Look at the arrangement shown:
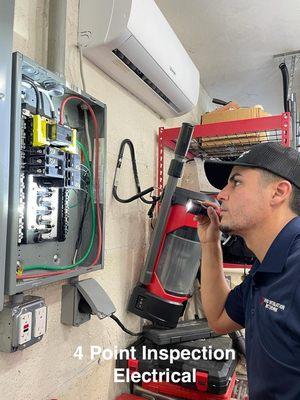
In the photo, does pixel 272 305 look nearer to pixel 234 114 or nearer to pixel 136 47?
pixel 136 47

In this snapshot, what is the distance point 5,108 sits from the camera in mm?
712

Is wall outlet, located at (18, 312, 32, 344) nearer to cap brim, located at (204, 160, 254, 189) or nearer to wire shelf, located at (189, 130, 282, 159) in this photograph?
cap brim, located at (204, 160, 254, 189)

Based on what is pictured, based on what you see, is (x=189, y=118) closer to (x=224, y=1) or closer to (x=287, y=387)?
(x=224, y=1)

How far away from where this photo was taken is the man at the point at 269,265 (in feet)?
2.66

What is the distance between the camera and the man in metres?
0.81

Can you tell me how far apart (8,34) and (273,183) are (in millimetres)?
819

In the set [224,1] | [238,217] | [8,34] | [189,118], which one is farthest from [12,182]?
[189,118]

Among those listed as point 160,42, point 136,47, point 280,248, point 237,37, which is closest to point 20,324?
point 280,248

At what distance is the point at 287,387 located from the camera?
0.80 meters

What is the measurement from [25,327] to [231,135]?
4.70 ft

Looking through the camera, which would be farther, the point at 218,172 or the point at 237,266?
the point at 237,266

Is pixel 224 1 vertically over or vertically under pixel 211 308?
over

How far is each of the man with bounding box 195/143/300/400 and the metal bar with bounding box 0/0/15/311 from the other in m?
0.68

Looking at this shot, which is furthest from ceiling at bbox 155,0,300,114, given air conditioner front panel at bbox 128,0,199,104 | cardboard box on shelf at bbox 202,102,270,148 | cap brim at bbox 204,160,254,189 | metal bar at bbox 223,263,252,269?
metal bar at bbox 223,263,252,269
